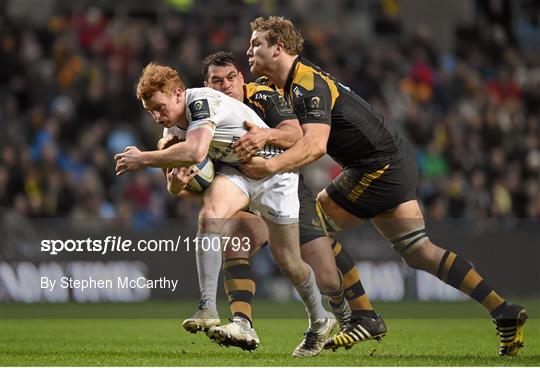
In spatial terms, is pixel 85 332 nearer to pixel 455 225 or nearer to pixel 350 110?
pixel 350 110

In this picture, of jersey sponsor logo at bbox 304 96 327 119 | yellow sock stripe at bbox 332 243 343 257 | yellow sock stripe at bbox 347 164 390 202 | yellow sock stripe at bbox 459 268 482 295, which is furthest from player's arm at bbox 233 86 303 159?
yellow sock stripe at bbox 459 268 482 295

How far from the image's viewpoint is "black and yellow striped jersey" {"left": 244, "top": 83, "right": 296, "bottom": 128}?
351 inches

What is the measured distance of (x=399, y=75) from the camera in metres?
20.8

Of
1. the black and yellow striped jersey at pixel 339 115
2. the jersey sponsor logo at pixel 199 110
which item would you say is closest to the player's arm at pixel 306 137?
the black and yellow striped jersey at pixel 339 115

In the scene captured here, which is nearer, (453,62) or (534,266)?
(534,266)

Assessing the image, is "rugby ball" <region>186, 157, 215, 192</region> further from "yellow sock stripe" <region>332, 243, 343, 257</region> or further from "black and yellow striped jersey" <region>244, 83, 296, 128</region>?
"yellow sock stripe" <region>332, 243, 343, 257</region>

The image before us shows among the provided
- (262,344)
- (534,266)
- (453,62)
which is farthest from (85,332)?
(453,62)

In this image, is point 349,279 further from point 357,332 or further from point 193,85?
point 193,85

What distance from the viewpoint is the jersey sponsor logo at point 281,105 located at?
8914mm

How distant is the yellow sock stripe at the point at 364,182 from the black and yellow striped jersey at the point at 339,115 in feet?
0.36

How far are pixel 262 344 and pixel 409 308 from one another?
2.44m

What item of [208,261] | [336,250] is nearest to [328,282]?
[336,250]

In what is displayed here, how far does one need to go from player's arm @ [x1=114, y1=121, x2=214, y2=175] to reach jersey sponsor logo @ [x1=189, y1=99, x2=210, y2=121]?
0.36 ft

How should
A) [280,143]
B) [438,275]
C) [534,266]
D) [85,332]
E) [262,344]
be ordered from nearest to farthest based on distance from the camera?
[280,143] < [438,275] < [262,344] < [85,332] < [534,266]
